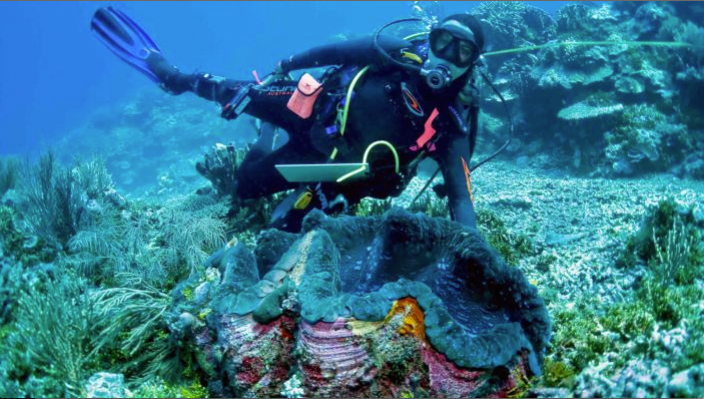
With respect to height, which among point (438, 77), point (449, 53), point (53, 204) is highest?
point (449, 53)

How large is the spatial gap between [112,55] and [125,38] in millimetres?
85366

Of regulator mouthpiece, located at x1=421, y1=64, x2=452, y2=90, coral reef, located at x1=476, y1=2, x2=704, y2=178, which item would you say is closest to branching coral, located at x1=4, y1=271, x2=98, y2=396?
regulator mouthpiece, located at x1=421, y1=64, x2=452, y2=90

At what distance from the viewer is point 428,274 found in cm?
332

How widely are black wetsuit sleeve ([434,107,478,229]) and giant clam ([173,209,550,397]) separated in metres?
0.78

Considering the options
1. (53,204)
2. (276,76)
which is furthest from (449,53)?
(53,204)

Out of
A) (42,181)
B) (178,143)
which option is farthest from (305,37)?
(42,181)

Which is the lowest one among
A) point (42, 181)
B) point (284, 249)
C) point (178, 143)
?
point (178, 143)

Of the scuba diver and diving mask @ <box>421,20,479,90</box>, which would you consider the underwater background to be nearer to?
the scuba diver

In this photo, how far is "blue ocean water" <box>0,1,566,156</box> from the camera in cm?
4962

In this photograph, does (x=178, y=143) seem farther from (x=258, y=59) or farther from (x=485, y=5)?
(x=258, y=59)

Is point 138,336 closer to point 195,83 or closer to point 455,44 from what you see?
point 455,44

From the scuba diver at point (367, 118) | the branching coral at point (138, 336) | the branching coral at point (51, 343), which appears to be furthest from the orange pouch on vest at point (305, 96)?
the branching coral at point (51, 343)

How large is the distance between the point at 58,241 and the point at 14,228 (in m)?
0.55

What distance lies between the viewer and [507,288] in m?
2.89
